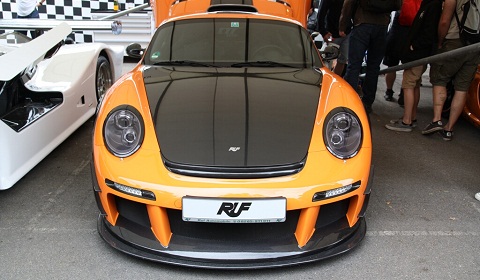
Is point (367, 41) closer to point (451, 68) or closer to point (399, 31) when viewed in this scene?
point (399, 31)

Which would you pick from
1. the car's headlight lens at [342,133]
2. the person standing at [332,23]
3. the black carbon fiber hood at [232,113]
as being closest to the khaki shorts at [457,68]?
the person standing at [332,23]

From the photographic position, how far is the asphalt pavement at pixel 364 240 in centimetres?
204

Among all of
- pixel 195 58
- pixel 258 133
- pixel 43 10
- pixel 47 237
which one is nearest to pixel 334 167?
pixel 258 133

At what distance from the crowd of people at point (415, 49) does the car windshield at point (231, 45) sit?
1.06 meters

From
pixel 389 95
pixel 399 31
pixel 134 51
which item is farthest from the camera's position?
pixel 389 95

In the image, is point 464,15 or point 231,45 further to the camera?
point 464,15

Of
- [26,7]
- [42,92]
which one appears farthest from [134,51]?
[26,7]

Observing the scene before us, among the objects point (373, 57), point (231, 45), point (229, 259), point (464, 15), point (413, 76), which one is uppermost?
point (464, 15)

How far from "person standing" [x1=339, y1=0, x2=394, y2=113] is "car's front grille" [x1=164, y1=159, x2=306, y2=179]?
280cm

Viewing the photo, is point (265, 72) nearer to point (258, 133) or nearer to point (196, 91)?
point (196, 91)

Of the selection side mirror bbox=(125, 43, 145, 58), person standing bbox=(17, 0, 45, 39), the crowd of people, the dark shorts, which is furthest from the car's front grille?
person standing bbox=(17, 0, 45, 39)

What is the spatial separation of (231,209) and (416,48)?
292 cm

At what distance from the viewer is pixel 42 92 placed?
316 centimetres

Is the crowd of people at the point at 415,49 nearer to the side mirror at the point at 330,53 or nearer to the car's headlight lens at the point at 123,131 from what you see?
the side mirror at the point at 330,53
